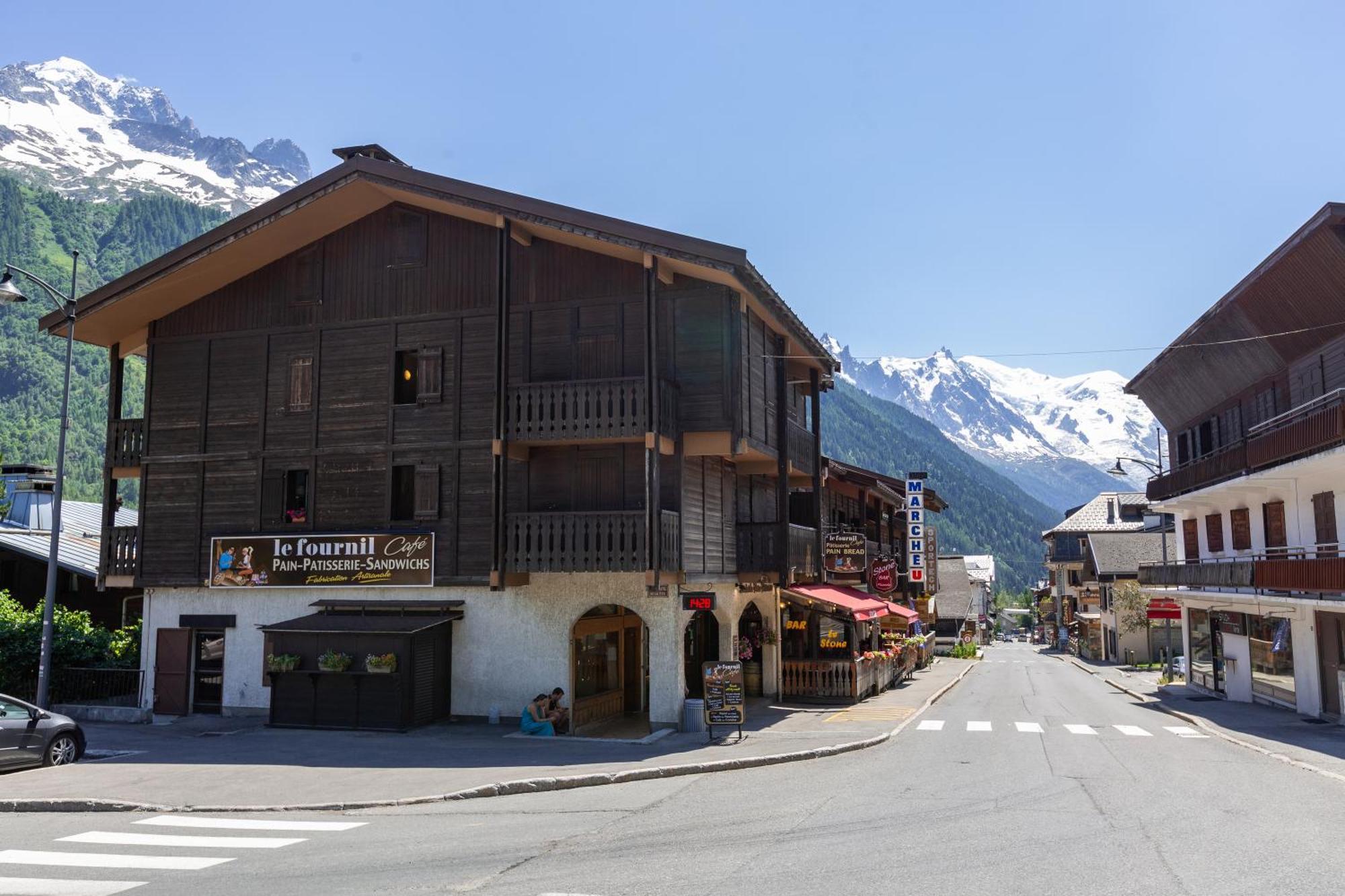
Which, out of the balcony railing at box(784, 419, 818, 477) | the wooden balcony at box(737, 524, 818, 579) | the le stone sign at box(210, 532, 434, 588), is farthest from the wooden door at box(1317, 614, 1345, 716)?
the le stone sign at box(210, 532, 434, 588)

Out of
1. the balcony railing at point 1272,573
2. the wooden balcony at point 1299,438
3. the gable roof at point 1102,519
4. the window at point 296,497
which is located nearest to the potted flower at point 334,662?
the window at point 296,497

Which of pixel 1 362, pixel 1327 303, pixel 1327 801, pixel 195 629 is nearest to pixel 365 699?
pixel 195 629

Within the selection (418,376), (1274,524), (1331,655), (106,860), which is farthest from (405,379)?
(1274,524)

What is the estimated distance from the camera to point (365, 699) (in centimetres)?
2319

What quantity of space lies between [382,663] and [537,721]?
361cm

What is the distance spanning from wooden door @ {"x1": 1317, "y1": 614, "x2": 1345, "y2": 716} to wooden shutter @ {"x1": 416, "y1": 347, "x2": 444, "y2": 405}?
2459cm

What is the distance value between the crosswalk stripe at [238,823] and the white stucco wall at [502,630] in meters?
9.63

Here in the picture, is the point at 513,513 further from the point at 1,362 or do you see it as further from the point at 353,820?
the point at 1,362

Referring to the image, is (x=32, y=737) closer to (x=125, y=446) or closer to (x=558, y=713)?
(x=558, y=713)

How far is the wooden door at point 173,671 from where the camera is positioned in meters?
26.3

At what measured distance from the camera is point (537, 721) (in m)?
22.9

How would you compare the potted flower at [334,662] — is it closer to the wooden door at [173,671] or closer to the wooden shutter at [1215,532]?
the wooden door at [173,671]

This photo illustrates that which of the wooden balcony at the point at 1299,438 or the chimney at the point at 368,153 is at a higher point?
the chimney at the point at 368,153

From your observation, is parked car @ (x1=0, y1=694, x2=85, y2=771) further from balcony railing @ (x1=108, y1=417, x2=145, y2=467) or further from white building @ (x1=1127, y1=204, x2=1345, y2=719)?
white building @ (x1=1127, y1=204, x2=1345, y2=719)
